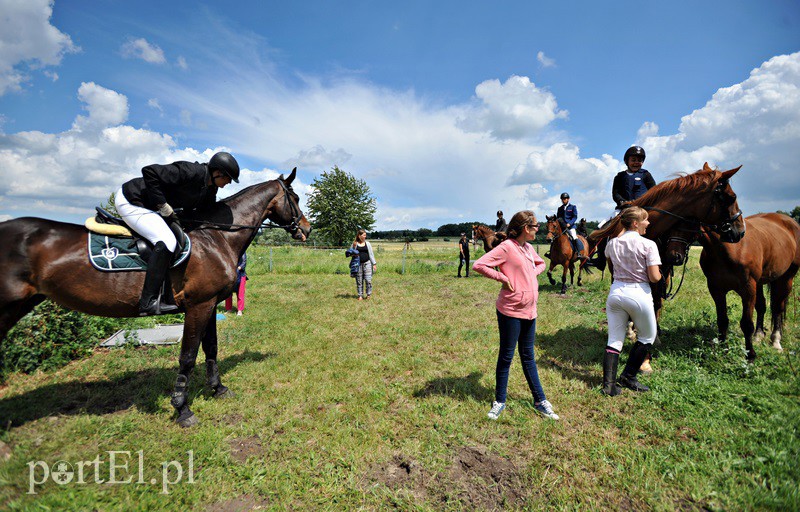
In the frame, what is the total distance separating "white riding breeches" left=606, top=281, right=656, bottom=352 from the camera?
12.3 feet

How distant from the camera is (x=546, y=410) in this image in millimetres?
3680

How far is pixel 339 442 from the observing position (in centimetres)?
334

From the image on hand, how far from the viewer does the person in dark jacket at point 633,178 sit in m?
5.78

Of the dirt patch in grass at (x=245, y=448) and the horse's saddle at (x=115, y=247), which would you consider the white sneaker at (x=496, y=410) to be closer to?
the dirt patch in grass at (x=245, y=448)

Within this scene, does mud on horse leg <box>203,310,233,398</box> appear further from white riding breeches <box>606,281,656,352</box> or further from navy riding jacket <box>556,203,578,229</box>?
navy riding jacket <box>556,203,578,229</box>

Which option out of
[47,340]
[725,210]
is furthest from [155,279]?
[725,210]

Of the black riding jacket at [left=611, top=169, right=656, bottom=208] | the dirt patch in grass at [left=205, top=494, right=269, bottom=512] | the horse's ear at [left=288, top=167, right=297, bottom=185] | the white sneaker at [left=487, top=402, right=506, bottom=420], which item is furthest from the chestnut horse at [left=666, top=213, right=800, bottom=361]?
the dirt patch in grass at [left=205, top=494, right=269, bottom=512]

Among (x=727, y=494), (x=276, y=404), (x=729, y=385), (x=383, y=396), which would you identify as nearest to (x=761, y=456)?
(x=727, y=494)

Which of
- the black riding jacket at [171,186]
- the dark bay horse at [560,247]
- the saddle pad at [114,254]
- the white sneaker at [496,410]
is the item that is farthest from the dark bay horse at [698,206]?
the dark bay horse at [560,247]

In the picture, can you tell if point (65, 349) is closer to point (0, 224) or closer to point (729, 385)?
point (0, 224)

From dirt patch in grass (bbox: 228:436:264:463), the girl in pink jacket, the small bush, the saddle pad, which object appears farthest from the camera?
the small bush

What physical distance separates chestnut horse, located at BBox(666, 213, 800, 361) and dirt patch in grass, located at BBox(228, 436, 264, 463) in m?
5.82

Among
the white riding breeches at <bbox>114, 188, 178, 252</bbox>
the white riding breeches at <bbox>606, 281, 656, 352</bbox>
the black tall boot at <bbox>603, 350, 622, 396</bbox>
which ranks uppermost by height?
the white riding breeches at <bbox>114, 188, 178, 252</bbox>

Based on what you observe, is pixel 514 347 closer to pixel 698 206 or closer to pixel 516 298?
pixel 516 298
